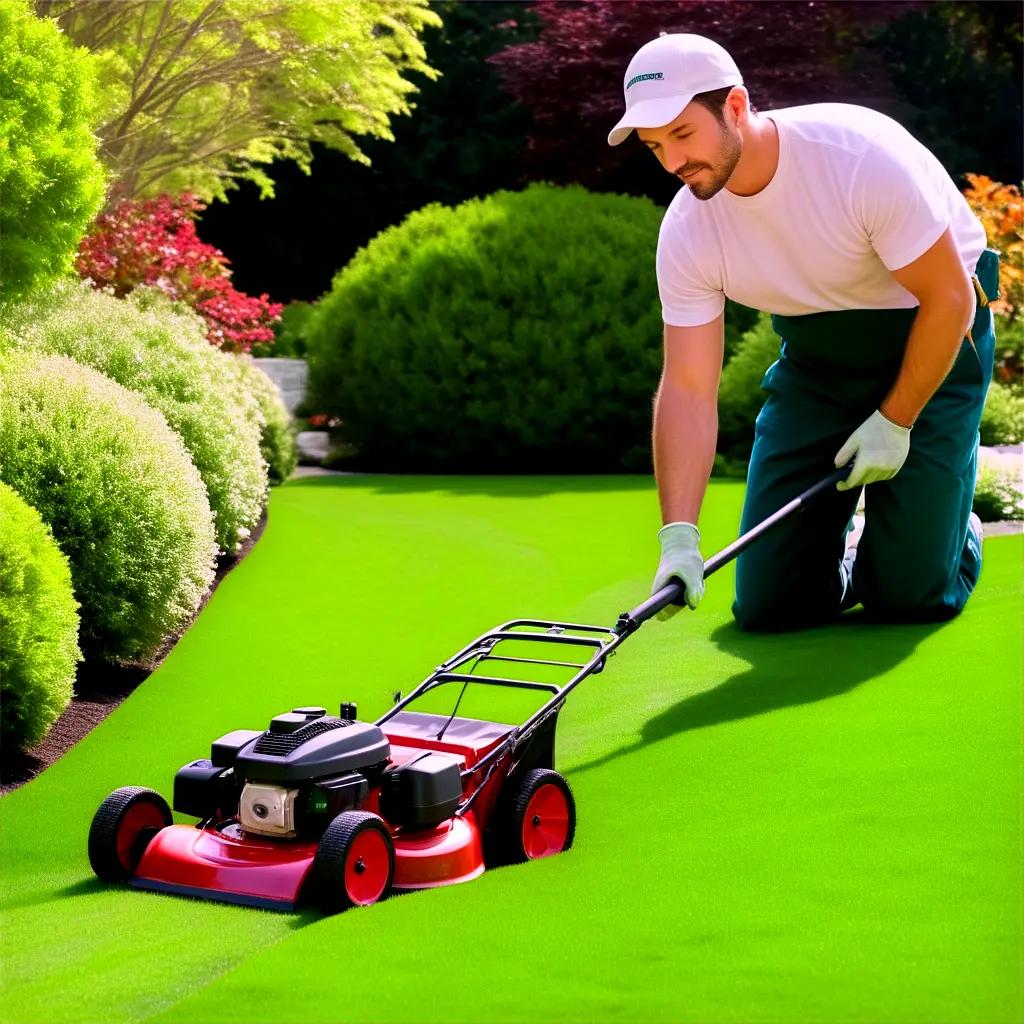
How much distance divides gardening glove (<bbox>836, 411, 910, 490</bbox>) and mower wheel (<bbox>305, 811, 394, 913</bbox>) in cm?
218

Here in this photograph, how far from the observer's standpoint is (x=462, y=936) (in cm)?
296

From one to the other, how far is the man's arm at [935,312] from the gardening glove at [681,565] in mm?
910

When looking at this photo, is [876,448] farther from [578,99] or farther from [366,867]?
[578,99]

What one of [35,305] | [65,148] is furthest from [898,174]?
[35,305]

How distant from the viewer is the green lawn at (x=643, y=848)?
108 inches

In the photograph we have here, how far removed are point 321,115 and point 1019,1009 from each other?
30.3 feet

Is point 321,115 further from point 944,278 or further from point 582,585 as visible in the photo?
point 944,278

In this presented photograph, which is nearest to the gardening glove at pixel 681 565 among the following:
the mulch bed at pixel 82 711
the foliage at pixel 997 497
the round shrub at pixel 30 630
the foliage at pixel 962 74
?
the round shrub at pixel 30 630

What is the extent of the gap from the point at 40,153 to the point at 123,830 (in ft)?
13.2

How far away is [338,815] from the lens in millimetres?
3146

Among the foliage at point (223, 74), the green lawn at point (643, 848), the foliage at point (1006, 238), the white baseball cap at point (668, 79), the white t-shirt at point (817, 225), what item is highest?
the foliage at point (223, 74)

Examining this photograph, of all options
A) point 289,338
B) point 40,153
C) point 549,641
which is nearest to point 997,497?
point 549,641

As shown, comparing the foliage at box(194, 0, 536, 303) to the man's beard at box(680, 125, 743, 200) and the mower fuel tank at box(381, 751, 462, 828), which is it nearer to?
the man's beard at box(680, 125, 743, 200)

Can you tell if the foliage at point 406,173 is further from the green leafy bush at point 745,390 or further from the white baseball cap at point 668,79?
the white baseball cap at point 668,79
